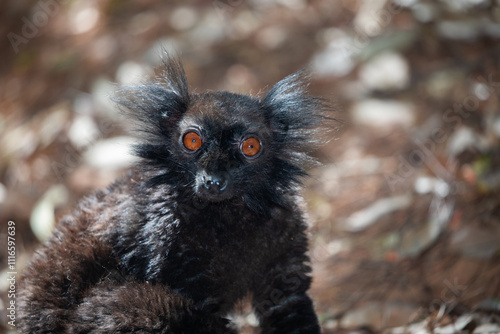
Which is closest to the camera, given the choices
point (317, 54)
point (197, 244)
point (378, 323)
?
point (197, 244)

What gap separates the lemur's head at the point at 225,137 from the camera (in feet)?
10.9

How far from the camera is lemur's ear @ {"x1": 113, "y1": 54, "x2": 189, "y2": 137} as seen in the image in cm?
362

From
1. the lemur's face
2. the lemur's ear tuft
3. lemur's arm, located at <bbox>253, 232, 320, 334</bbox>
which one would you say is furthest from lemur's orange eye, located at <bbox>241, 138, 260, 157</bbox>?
lemur's arm, located at <bbox>253, 232, 320, 334</bbox>

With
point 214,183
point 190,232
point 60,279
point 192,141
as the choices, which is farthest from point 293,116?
point 60,279

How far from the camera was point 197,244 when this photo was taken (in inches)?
129

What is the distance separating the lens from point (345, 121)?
5184 mm

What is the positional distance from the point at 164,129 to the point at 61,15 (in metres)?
6.10

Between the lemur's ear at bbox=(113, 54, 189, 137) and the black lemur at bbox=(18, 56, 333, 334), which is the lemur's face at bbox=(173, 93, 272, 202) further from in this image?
the lemur's ear at bbox=(113, 54, 189, 137)

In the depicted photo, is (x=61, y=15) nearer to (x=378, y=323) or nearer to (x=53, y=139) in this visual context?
(x=53, y=139)

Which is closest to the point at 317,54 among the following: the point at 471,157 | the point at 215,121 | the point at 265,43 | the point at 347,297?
the point at 265,43

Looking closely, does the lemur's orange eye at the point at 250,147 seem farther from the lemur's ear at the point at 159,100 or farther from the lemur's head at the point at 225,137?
the lemur's ear at the point at 159,100

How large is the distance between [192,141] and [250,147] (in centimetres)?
34
